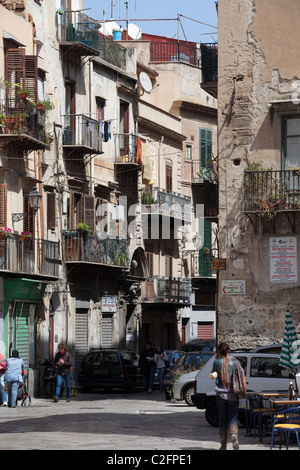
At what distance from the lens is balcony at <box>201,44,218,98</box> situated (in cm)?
3011

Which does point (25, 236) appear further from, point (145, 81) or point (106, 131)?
point (145, 81)

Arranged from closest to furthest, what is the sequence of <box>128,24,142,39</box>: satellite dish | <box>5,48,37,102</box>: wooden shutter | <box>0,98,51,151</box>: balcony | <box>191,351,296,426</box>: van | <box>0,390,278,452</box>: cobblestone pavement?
<box>0,390,278,452</box>: cobblestone pavement, <box>191,351,296,426</box>: van, <box>0,98,51,151</box>: balcony, <box>5,48,37,102</box>: wooden shutter, <box>128,24,142,39</box>: satellite dish

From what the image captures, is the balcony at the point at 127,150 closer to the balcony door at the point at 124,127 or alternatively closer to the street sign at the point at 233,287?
the balcony door at the point at 124,127

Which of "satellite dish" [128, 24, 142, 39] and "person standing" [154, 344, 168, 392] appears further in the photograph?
"satellite dish" [128, 24, 142, 39]

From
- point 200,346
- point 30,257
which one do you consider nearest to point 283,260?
point 30,257

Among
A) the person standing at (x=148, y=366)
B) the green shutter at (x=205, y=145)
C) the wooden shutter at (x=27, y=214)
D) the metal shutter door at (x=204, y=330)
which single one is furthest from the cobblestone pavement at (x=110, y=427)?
the green shutter at (x=205, y=145)

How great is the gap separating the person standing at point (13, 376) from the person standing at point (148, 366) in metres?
8.42

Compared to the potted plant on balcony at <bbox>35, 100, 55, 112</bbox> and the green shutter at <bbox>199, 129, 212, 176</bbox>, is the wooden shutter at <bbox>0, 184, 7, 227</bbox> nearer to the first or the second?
the potted plant on balcony at <bbox>35, 100, 55, 112</bbox>

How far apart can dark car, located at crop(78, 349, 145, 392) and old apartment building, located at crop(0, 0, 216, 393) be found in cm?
140

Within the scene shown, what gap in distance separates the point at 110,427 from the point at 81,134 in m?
19.5

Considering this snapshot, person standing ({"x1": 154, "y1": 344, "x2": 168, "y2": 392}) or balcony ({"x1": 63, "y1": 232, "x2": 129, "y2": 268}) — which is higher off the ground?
balcony ({"x1": 63, "y1": 232, "x2": 129, "y2": 268})

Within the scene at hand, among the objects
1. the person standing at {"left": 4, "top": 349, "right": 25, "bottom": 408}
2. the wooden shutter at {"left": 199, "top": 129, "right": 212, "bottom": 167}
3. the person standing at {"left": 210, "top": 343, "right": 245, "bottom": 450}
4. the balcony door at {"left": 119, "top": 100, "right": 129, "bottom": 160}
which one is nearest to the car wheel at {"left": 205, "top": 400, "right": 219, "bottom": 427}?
the person standing at {"left": 210, "top": 343, "right": 245, "bottom": 450}

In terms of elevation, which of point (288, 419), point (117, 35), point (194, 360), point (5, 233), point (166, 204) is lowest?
point (288, 419)

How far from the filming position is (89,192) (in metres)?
41.9
